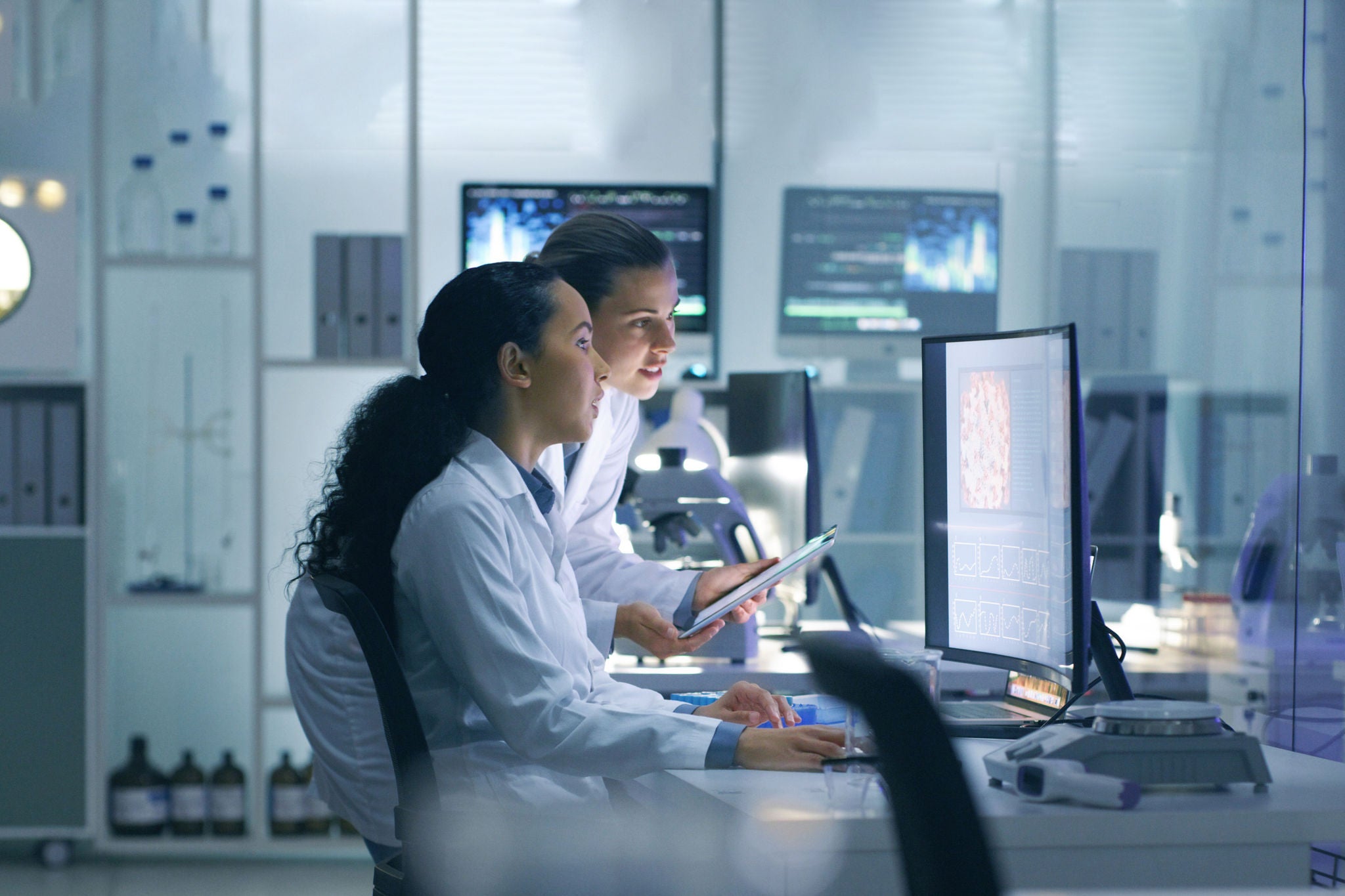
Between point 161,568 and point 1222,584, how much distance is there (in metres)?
2.77

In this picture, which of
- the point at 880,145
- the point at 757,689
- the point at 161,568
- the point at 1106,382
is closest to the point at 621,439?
the point at 757,689

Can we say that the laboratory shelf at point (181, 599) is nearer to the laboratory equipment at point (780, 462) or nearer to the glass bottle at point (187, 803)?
the glass bottle at point (187, 803)

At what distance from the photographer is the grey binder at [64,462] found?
11.2ft

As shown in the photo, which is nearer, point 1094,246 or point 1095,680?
point 1095,680

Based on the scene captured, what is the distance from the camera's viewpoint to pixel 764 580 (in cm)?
164

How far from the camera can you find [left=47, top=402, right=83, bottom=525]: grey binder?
340cm

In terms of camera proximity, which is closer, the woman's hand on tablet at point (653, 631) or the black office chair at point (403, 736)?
the black office chair at point (403, 736)

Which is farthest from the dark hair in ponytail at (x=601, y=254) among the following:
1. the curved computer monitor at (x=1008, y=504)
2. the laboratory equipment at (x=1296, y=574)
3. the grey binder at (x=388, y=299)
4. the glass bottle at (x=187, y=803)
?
the glass bottle at (x=187, y=803)

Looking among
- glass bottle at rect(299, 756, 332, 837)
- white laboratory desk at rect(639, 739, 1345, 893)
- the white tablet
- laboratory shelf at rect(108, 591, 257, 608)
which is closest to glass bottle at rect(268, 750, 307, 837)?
glass bottle at rect(299, 756, 332, 837)

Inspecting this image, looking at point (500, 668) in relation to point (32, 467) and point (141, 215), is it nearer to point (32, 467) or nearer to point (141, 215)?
point (32, 467)

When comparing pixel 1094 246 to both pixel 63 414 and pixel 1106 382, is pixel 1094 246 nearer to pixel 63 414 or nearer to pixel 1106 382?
pixel 1106 382

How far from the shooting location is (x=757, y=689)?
155 centimetres

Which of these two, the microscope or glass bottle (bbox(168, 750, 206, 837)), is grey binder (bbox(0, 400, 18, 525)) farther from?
the microscope

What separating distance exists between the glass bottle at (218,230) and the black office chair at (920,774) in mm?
3461
